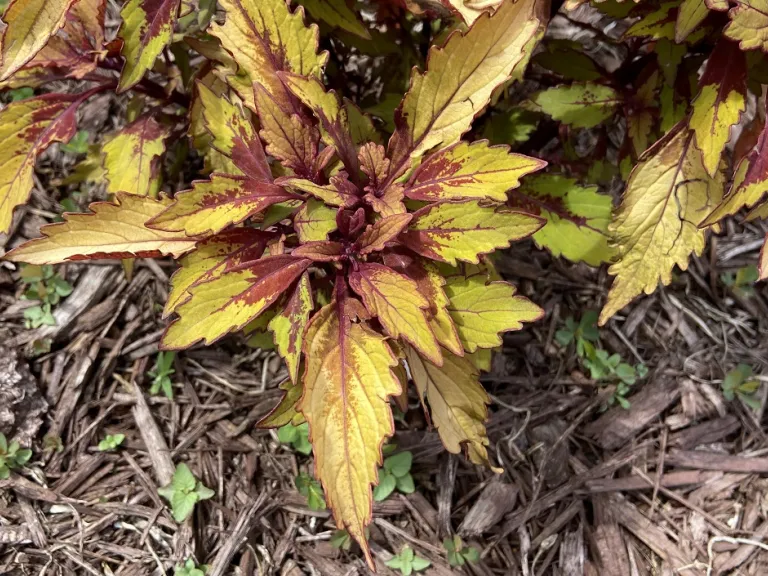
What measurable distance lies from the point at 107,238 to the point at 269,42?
0.43 m

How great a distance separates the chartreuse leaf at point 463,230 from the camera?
3.29 feet

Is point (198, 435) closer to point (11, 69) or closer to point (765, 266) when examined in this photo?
point (11, 69)

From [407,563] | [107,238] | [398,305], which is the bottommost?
[407,563]

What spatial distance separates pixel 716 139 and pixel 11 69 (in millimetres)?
1149

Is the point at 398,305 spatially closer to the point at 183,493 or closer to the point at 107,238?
the point at 107,238

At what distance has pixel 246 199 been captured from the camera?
3.46ft

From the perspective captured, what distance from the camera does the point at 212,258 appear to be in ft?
3.58

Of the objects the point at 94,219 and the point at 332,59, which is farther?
the point at 332,59

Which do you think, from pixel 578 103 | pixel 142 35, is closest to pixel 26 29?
pixel 142 35

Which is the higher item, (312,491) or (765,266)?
(765,266)

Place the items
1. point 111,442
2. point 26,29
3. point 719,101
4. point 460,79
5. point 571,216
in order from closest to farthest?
point 26,29, point 460,79, point 719,101, point 571,216, point 111,442

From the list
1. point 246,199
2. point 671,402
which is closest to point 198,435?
point 246,199

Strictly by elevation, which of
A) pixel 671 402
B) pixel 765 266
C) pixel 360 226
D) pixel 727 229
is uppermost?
Answer: pixel 360 226

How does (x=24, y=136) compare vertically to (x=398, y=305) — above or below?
above
